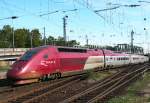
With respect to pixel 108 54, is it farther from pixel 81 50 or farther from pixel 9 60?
pixel 9 60

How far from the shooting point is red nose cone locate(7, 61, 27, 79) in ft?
84.9

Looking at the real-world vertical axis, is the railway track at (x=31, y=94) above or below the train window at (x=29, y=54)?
below

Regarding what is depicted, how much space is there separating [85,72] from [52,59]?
8.88m

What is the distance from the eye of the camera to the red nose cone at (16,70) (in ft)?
84.9

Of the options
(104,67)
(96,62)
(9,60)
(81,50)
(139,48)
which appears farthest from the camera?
(139,48)

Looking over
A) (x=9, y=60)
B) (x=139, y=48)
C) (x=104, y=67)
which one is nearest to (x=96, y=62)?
(x=104, y=67)

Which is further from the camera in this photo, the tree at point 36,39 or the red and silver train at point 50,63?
the tree at point 36,39

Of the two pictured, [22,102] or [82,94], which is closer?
[22,102]

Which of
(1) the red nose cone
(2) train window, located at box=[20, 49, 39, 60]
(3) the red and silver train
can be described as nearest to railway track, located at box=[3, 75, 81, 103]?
(3) the red and silver train

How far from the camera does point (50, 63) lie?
29562 mm

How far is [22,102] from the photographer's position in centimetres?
1869

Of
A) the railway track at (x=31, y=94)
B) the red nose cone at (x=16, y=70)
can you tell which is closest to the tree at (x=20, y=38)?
the railway track at (x=31, y=94)

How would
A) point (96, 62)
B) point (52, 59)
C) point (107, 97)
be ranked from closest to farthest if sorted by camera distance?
1. point (107, 97)
2. point (52, 59)
3. point (96, 62)

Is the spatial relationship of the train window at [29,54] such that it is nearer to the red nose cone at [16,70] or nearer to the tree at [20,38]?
the red nose cone at [16,70]
